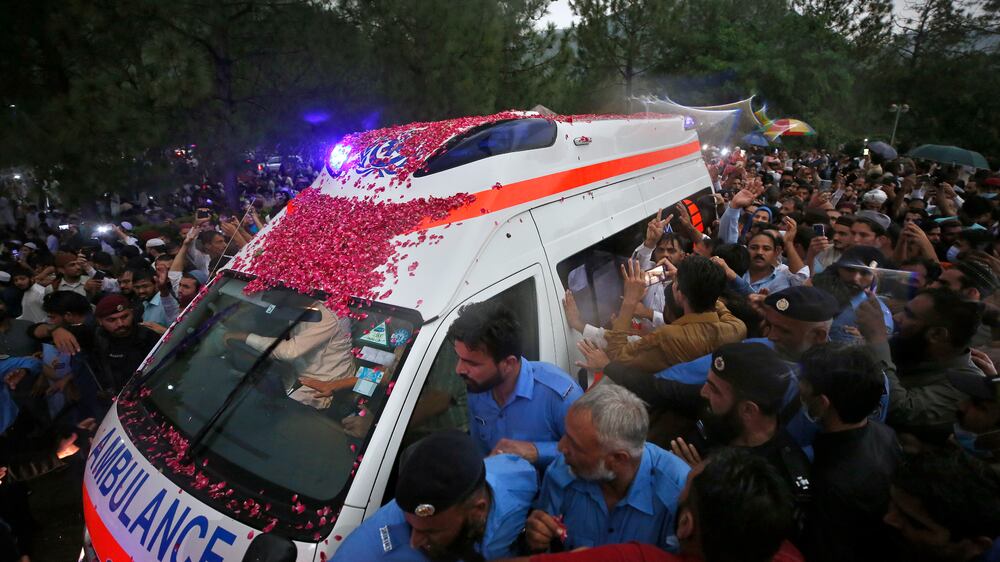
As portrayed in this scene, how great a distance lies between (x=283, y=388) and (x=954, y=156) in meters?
15.1

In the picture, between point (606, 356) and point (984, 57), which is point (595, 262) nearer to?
point (606, 356)

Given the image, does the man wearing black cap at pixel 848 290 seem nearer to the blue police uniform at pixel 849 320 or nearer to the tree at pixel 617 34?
the blue police uniform at pixel 849 320

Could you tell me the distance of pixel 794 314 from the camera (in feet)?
8.81

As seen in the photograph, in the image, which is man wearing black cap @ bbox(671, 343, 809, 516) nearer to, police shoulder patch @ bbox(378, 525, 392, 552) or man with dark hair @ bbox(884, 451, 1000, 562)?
man with dark hair @ bbox(884, 451, 1000, 562)

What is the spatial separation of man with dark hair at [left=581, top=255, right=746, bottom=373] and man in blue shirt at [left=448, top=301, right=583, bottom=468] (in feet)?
1.57

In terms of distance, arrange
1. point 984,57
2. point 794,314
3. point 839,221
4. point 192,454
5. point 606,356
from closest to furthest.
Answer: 1. point 192,454
2. point 794,314
3. point 606,356
4. point 839,221
5. point 984,57

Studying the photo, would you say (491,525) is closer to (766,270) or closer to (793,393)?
(793,393)

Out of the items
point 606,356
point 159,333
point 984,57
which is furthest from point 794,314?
point 984,57

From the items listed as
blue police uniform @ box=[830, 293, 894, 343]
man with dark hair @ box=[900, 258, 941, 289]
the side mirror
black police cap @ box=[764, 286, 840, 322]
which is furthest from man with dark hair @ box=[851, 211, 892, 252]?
the side mirror

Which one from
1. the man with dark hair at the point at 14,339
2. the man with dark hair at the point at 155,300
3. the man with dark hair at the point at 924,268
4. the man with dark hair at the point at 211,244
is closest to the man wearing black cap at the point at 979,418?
the man with dark hair at the point at 924,268

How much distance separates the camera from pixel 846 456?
2029mm

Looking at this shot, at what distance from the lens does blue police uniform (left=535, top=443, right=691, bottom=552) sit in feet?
6.40

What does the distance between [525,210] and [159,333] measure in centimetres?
314

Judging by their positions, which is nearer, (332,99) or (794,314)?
(794,314)
